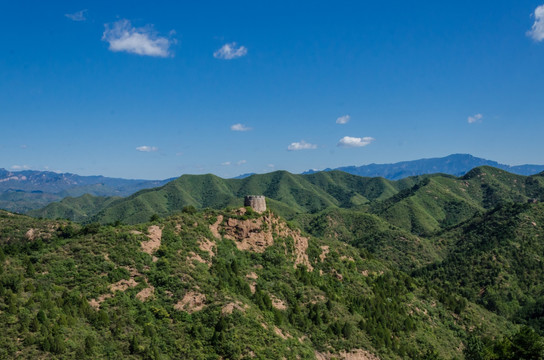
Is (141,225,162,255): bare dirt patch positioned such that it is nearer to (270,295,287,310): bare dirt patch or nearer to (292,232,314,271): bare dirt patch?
(270,295,287,310): bare dirt patch

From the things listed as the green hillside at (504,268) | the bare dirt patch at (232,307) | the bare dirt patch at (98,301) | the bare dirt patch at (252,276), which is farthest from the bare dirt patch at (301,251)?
the green hillside at (504,268)

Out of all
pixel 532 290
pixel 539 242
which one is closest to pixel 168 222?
pixel 532 290

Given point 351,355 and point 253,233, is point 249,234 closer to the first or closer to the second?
point 253,233

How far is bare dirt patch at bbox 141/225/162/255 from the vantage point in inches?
2023

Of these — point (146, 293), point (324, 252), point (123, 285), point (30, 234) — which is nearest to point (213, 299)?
point (146, 293)

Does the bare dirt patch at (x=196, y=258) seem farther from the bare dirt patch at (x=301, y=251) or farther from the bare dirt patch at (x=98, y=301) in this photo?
the bare dirt patch at (x=301, y=251)

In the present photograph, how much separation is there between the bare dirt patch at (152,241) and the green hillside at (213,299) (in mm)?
218

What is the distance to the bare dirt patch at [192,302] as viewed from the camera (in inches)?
1738

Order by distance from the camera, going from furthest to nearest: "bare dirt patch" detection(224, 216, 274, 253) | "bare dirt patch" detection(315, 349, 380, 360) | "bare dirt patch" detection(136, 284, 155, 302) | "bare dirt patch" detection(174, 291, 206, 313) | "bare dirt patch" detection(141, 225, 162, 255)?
"bare dirt patch" detection(224, 216, 274, 253) → "bare dirt patch" detection(141, 225, 162, 255) → "bare dirt patch" detection(315, 349, 380, 360) → "bare dirt patch" detection(174, 291, 206, 313) → "bare dirt patch" detection(136, 284, 155, 302)

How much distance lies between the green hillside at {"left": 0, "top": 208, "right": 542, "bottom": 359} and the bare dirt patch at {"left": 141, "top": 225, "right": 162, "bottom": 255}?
0.71 ft

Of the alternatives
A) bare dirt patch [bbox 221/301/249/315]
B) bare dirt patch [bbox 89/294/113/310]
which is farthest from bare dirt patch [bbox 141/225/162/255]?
bare dirt patch [bbox 221/301/249/315]

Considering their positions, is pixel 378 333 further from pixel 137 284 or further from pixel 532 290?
pixel 532 290

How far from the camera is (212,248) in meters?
57.8

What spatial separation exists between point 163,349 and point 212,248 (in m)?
21.2
